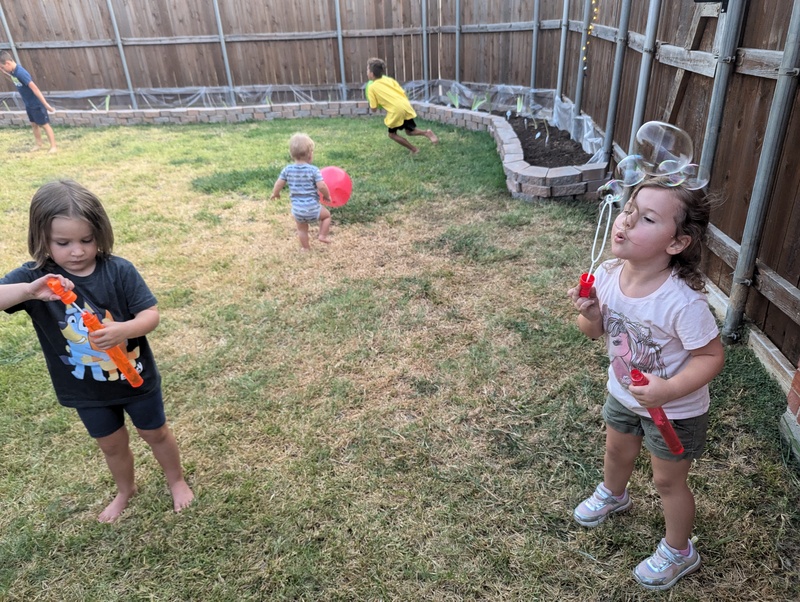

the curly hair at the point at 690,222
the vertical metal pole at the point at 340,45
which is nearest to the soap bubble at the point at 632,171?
the curly hair at the point at 690,222

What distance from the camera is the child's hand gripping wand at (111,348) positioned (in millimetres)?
1709

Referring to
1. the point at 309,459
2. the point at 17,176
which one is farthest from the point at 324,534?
the point at 17,176

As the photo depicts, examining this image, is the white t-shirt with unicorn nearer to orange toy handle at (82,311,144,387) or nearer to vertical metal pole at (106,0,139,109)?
orange toy handle at (82,311,144,387)

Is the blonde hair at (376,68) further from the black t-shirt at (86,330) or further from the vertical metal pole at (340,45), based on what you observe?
the black t-shirt at (86,330)

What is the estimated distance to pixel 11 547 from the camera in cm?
223

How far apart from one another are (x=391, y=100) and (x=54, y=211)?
6.48 m

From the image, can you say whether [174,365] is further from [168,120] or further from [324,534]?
[168,120]

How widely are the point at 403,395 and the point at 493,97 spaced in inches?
346

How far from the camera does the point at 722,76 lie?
3.20 m

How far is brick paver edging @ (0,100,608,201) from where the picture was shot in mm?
5625

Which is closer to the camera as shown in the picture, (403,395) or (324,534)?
(324,534)

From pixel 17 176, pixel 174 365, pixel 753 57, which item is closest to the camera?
pixel 753 57

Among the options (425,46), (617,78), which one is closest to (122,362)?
(617,78)

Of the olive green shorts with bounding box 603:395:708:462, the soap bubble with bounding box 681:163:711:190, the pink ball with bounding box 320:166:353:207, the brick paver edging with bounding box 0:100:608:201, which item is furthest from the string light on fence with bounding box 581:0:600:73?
the olive green shorts with bounding box 603:395:708:462
